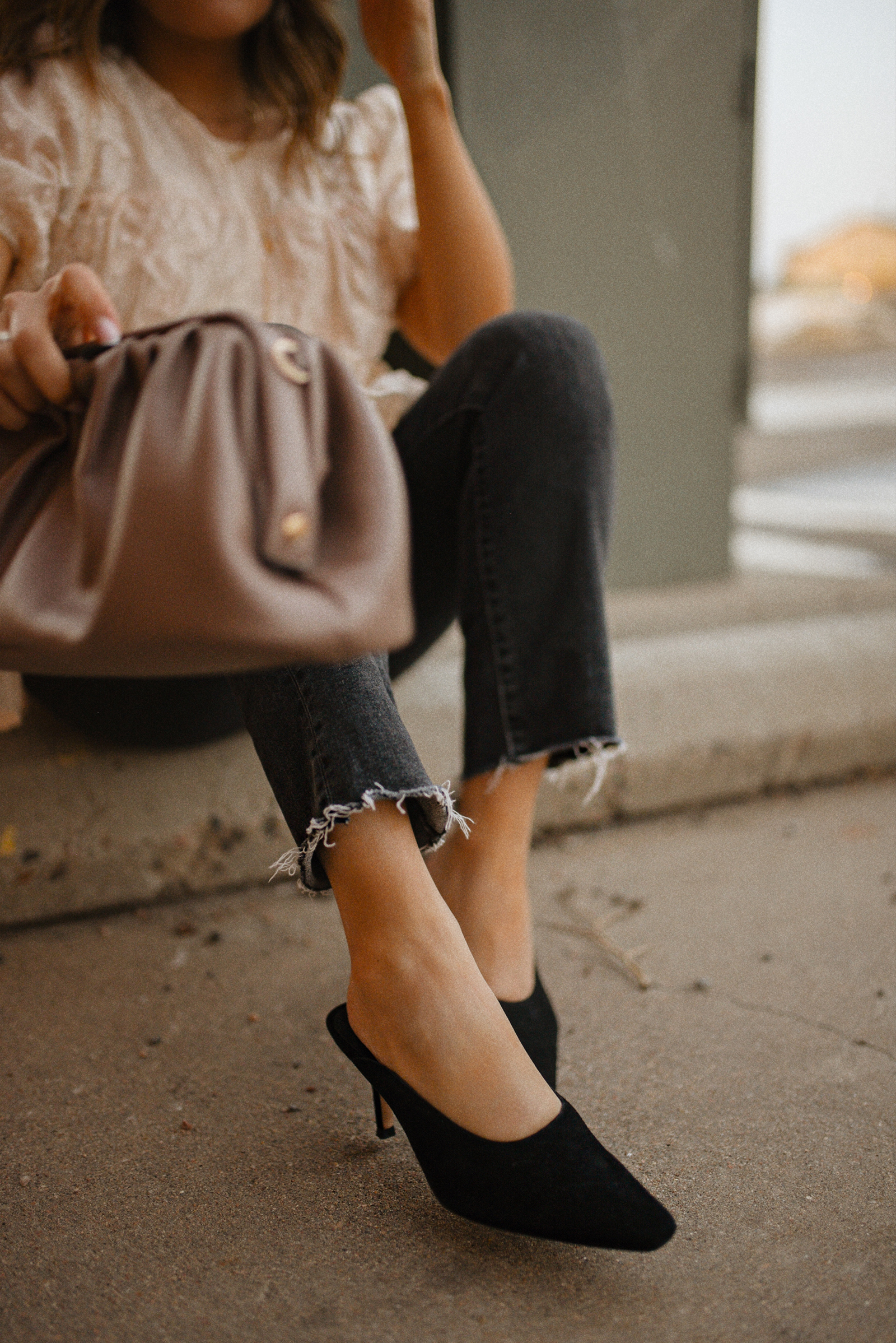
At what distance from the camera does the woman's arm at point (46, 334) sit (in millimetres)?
630

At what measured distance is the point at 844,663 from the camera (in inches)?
68.5

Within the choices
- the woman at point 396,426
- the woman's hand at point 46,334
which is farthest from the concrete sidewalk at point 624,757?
the woman's hand at point 46,334

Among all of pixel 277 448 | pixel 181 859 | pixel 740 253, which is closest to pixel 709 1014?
pixel 181 859

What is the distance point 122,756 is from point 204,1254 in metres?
0.68

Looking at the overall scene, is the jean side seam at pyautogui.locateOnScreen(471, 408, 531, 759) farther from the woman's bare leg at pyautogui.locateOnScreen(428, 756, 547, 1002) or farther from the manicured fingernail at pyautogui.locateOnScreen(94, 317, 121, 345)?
the manicured fingernail at pyautogui.locateOnScreen(94, 317, 121, 345)

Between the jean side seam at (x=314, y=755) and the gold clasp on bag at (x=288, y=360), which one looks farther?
the jean side seam at (x=314, y=755)

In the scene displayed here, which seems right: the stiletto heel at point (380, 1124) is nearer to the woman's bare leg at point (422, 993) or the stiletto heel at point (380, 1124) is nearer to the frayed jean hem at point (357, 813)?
the woman's bare leg at point (422, 993)

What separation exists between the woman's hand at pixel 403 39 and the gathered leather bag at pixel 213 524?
0.55 meters

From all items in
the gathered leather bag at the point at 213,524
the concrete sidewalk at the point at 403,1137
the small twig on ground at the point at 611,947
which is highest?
the gathered leather bag at the point at 213,524

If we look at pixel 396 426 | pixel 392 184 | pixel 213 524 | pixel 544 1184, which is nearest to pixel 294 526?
pixel 213 524

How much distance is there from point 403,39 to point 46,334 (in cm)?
57

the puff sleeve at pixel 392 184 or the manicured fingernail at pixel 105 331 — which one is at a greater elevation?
the puff sleeve at pixel 392 184

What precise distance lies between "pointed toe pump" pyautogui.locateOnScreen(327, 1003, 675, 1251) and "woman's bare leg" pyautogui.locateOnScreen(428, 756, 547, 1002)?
162 millimetres

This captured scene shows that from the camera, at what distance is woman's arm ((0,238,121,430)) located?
630 mm
